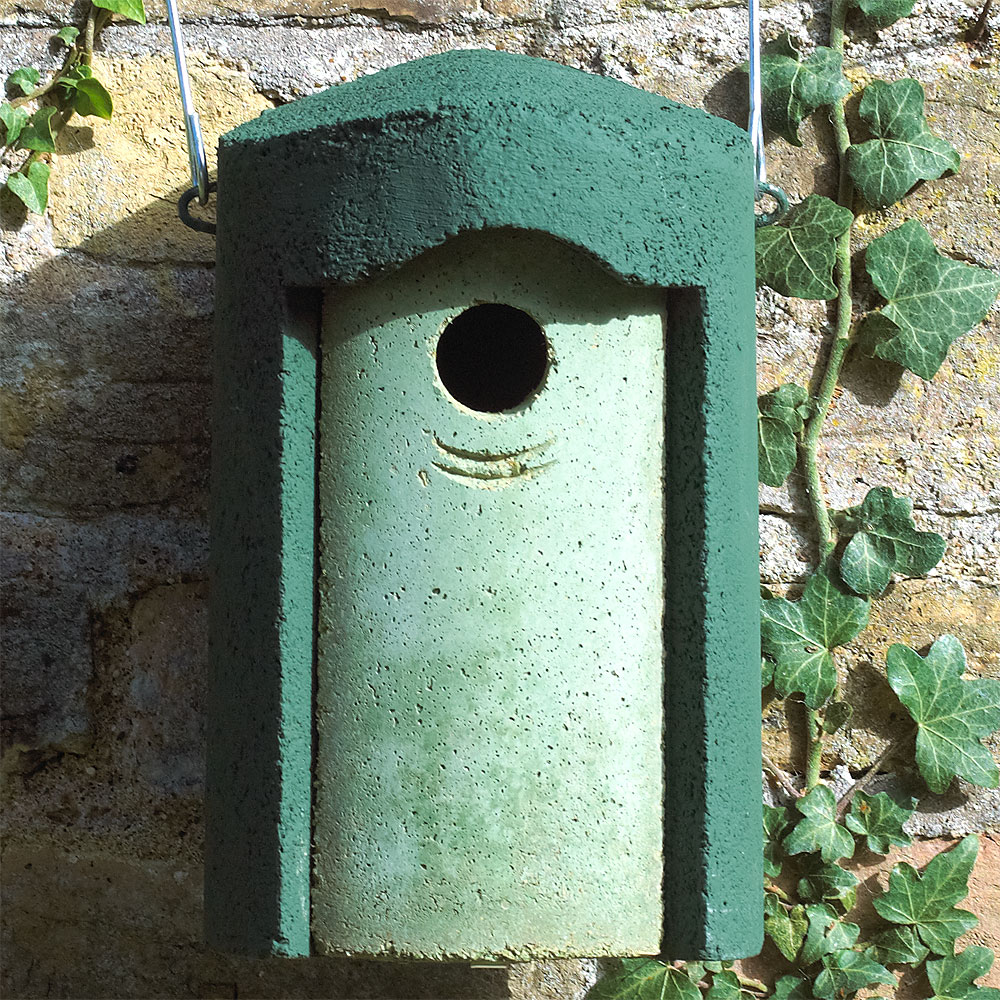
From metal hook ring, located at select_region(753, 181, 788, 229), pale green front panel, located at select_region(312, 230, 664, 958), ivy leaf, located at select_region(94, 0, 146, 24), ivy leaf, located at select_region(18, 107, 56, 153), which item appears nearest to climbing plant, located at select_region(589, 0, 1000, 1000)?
metal hook ring, located at select_region(753, 181, 788, 229)

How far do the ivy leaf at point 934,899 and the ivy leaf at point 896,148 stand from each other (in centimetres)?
93

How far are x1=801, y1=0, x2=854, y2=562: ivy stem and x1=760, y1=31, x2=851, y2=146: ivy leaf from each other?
28 millimetres

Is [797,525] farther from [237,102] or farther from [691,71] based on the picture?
[237,102]

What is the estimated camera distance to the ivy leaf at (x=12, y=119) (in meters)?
1.92

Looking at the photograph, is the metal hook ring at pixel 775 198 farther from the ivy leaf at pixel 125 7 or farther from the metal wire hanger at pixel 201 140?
the ivy leaf at pixel 125 7

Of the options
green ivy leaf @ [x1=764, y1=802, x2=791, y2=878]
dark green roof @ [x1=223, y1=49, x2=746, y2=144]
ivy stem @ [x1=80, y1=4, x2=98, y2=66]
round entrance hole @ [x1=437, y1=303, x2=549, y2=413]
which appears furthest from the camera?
ivy stem @ [x1=80, y1=4, x2=98, y2=66]

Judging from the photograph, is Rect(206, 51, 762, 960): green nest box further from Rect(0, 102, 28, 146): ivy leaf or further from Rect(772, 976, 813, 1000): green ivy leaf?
Rect(0, 102, 28, 146): ivy leaf

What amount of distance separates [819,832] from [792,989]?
0.22m

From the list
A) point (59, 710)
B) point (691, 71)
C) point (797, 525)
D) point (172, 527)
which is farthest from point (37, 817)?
point (691, 71)

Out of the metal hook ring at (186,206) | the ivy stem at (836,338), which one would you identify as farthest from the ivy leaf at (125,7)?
the ivy stem at (836,338)

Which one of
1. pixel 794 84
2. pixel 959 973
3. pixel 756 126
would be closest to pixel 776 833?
pixel 959 973

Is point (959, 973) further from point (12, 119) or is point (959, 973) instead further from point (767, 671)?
point (12, 119)

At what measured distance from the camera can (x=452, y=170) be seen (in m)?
1.37

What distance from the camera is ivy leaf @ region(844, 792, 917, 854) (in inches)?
73.4
